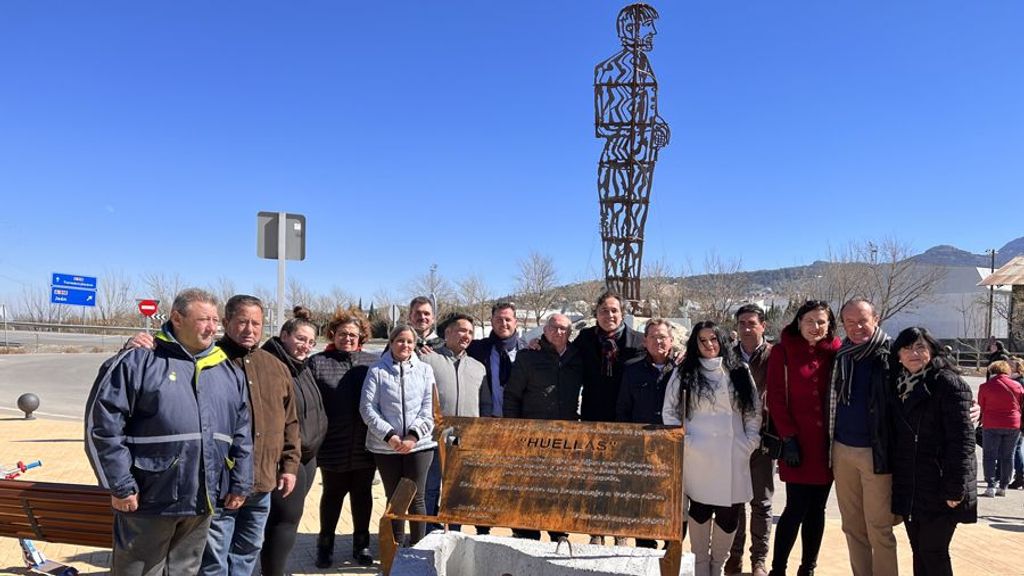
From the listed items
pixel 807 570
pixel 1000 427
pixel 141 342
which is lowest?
pixel 807 570

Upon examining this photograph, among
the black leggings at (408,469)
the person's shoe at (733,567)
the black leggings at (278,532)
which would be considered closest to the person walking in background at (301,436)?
the black leggings at (278,532)

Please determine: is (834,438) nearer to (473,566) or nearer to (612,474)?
(612,474)

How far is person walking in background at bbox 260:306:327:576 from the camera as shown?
4102 mm

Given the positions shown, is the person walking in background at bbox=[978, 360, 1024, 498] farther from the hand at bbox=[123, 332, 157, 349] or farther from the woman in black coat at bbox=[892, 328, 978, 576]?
the hand at bbox=[123, 332, 157, 349]

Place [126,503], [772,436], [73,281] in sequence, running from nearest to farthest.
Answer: [126,503] < [772,436] < [73,281]

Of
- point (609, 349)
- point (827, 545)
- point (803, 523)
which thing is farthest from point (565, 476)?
point (827, 545)

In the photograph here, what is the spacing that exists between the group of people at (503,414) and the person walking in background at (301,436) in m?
0.01

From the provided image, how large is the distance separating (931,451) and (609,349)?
1992 mm

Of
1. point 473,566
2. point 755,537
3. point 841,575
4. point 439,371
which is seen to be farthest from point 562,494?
point 841,575

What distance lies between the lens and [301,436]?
423cm

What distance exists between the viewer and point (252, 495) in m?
3.78

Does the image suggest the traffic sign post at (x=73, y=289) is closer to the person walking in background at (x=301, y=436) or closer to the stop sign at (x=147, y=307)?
the stop sign at (x=147, y=307)

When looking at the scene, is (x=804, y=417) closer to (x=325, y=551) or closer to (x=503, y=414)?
(x=503, y=414)

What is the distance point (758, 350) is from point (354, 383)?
294 centimetres
